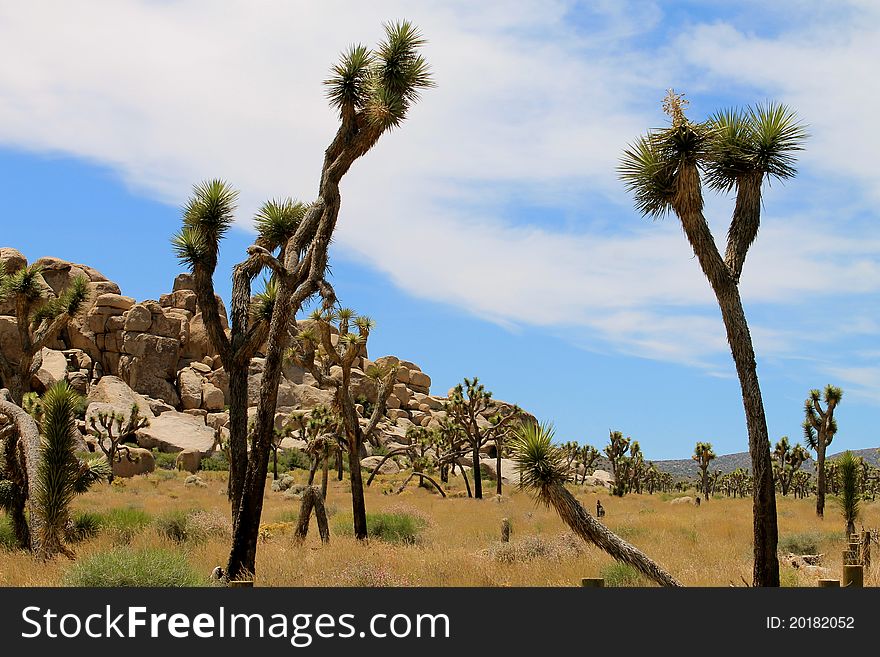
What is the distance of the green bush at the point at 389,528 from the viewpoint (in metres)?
19.8

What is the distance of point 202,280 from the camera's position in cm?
1455

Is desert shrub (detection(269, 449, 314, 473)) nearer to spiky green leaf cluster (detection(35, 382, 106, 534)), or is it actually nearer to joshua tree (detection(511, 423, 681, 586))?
spiky green leaf cluster (detection(35, 382, 106, 534))

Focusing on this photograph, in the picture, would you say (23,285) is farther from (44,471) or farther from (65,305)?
(44,471)

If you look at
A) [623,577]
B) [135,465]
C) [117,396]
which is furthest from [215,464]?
[623,577]

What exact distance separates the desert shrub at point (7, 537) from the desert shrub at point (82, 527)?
104 cm

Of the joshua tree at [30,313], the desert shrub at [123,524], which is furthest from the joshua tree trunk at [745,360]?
the joshua tree at [30,313]

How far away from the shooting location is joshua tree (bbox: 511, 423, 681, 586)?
9336 millimetres

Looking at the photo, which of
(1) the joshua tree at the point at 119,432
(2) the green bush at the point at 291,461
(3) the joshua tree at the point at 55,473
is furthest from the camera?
(2) the green bush at the point at 291,461

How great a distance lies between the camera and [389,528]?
2048cm

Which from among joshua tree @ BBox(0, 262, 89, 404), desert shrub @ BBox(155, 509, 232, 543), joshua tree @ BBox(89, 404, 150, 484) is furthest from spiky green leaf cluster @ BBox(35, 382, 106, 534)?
joshua tree @ BBox(89, 404, 150, 484)

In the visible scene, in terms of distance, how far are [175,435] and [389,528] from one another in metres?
42.9

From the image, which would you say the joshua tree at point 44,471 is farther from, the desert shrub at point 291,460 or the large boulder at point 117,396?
the large boulder at point 117,396
